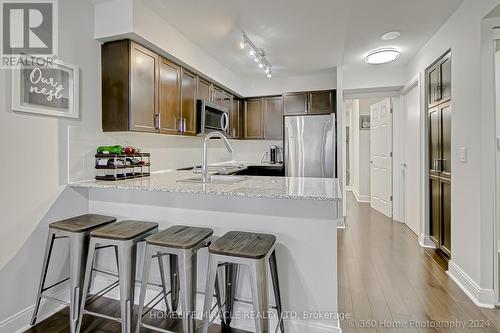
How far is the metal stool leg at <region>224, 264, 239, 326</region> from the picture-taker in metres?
1.72

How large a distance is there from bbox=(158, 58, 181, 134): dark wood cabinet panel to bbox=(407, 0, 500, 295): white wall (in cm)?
273

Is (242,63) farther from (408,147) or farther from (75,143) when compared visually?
(408,147)

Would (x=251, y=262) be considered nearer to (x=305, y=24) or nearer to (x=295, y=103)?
(x=305, y=24)

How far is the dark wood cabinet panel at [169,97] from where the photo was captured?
2.65 metres

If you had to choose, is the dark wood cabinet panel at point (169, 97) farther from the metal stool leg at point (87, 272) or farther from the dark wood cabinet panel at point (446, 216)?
the dark wood cabinet panel at point (446, 216)

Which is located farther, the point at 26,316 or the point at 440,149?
the point at 440,149

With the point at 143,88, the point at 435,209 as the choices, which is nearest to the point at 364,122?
the point at 435,209

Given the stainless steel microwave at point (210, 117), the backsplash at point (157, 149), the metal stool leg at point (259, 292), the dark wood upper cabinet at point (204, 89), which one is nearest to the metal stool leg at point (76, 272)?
the backsplash at point (157, 149)

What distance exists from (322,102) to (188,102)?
7.53 ft

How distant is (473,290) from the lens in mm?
2076

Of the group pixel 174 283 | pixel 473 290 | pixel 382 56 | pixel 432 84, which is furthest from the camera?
pixel 382 56

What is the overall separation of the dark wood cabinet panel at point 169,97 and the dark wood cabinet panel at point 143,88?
→ 89 mm

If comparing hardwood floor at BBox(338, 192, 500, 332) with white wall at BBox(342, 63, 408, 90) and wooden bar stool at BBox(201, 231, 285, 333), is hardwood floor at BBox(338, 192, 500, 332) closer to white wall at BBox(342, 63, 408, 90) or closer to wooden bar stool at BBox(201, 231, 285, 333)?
wooden bar stool at BBox(201, 231, 285, 333)

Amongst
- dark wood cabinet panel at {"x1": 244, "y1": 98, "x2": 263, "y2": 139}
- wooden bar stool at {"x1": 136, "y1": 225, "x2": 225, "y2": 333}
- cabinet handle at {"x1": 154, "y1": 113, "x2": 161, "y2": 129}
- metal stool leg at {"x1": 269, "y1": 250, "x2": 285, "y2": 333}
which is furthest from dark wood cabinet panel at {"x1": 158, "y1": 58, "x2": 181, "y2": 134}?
dark wood cabinet panel at {"x1": 244, "y1": 98, "x2": 263, "y2": 139}
